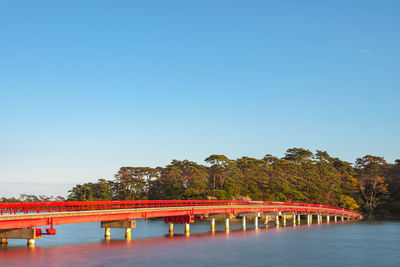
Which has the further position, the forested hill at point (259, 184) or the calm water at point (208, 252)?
the forested hill at point (259, 184)

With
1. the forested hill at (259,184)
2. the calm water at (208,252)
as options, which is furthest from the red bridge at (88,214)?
the forested hill at (259,184)

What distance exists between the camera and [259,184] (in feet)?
372

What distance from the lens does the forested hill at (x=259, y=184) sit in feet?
351

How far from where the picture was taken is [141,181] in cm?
11894

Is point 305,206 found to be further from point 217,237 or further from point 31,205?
point 31,205

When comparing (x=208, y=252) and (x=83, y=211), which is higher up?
(x=83, y=211)

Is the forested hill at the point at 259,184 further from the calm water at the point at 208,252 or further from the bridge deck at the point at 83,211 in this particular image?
the calm water at the point at 208,252

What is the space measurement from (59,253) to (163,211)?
15.5m

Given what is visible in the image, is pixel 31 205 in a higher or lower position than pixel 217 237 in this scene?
higher

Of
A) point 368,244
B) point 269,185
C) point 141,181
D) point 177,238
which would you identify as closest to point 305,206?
point 269,185

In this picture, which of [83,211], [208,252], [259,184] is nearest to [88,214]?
[83,211]

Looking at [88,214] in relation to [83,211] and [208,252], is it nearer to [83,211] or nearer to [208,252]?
[83,211]

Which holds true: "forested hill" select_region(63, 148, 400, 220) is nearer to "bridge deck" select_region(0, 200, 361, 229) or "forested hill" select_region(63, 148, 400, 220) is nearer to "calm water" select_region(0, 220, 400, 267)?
"bridge deck" select_region(0, 200, 361, 229)

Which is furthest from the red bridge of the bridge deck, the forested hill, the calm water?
the forested hill
